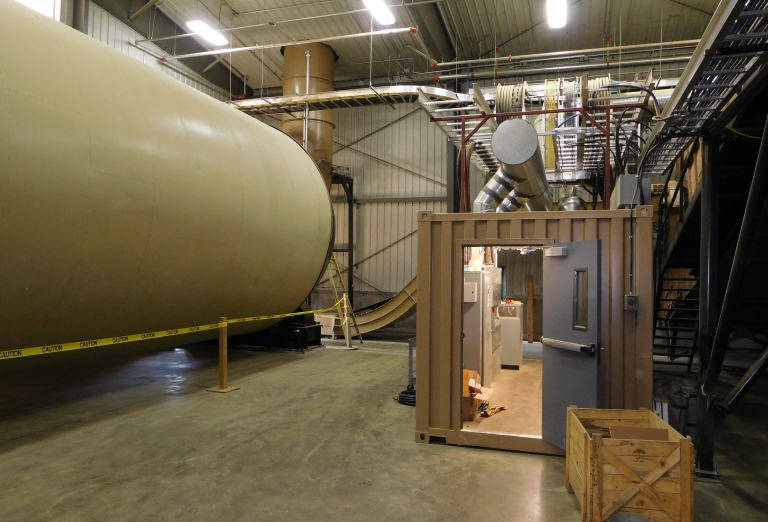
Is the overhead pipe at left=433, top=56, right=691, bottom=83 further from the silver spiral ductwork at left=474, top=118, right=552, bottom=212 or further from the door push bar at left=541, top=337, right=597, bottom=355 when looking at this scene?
the door push bar at left=541, top=337, right=597, bottom=355

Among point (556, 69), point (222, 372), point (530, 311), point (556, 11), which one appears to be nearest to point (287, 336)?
point (222, 372)

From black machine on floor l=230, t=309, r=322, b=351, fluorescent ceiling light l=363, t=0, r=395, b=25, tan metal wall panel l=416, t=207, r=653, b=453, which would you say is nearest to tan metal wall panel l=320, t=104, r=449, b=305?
fluorescent ceiling light l=363, t=0, r=395, b=25

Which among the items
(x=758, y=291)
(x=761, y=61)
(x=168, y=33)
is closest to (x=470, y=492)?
(x=761, y=61)

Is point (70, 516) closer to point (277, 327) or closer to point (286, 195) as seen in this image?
point (286, 195)

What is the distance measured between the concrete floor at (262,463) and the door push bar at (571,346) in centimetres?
111

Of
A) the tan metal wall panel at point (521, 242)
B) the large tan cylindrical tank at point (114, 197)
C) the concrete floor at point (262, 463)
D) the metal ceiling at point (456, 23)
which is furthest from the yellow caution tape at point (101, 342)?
the metal ceiling at point (456, 23)

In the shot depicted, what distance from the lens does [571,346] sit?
187 inches

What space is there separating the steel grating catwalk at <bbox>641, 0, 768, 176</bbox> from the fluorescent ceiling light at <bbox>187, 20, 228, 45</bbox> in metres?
10.1

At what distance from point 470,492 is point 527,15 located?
40.0 feet

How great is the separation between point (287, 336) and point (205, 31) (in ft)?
24.3

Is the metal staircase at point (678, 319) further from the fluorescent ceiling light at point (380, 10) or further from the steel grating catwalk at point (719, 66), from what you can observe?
the fluorescent ceiling light at point (380, 10)

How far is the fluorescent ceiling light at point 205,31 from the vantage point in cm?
1135

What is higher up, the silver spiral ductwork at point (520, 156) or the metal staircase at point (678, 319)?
the silver spiral ductwork at point (520, 156)

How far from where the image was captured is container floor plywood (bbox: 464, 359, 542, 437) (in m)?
5.81
